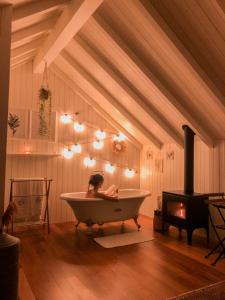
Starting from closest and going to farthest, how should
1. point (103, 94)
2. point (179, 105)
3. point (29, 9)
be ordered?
point (29, 9), point (179, 105), point (103, 94)

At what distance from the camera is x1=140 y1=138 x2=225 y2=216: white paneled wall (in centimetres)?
411

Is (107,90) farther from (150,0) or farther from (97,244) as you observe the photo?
(97,244)

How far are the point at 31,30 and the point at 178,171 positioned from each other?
349cm

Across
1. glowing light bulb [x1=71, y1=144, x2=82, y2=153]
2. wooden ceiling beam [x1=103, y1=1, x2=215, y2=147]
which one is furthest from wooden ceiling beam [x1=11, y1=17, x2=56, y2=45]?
glowing light bulb [x1=71, y1=144, x2=82, y2=153]

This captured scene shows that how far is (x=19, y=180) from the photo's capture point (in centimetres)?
430

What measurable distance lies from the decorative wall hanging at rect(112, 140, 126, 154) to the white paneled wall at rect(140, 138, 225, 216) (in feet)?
1.78

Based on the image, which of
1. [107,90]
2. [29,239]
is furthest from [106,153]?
[29,239]

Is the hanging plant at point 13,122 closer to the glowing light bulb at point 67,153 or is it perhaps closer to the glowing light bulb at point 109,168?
the glowing light bulb at point 67,153

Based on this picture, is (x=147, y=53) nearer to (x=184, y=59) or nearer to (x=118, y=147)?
(x=184, y=59)

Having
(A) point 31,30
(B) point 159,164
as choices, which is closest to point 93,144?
(B) point 159,164

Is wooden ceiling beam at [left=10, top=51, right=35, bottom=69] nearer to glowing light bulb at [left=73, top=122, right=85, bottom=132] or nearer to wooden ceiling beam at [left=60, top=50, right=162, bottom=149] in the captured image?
wooden ceiling beam at [left=60, top=50, right=162, bottom=149]

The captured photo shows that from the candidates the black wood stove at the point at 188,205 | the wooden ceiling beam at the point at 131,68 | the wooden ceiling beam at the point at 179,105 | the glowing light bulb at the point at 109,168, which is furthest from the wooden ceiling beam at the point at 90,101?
the wooden ceiling beam at the point at 179,105

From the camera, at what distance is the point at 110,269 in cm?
289

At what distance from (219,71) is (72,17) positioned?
190 cm
